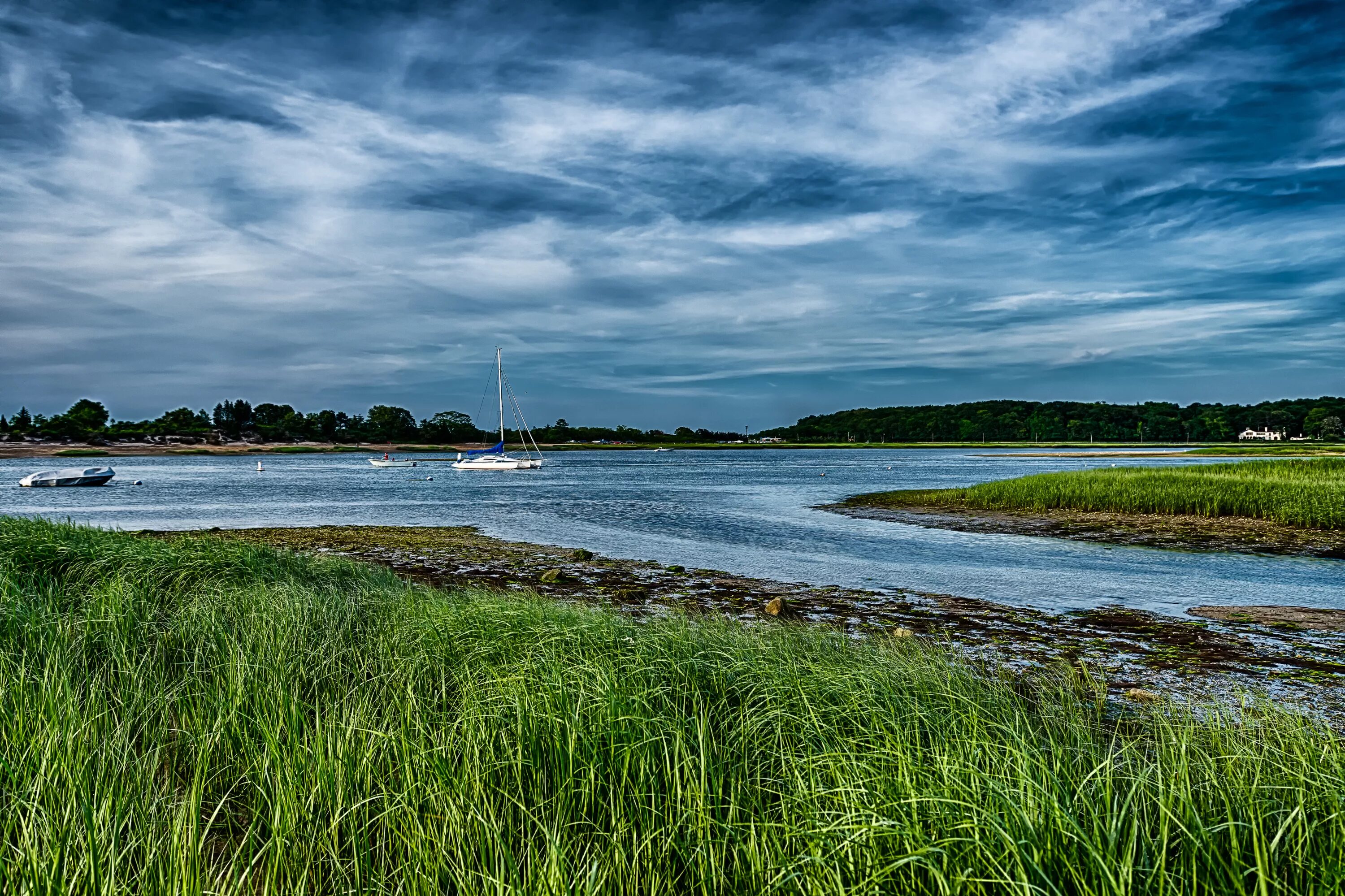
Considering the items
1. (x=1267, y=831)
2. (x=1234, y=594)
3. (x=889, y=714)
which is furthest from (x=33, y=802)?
(x=1234, y=594)

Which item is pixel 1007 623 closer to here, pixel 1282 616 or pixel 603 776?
pixel 1282 616

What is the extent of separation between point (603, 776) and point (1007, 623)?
10.5 metres

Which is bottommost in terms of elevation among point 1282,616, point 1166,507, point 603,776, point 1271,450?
point 1282,616

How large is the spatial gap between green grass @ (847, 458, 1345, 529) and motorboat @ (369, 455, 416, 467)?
310 feet

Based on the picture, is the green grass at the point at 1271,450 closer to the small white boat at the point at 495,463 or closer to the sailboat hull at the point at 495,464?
the small white boat at the point at 495,463

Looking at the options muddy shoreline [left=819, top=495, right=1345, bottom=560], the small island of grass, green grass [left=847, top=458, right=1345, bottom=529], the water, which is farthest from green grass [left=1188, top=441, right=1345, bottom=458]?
muddy shoreline [left=819, top=495, right=1345, bottom=560]

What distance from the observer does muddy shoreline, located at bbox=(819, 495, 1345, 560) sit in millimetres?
23984

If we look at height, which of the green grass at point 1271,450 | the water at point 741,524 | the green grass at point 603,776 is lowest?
the water at point 741,524

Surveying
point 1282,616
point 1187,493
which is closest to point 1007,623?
point 1282,616

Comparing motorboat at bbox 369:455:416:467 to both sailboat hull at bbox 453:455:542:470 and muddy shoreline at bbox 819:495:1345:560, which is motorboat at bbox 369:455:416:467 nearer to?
sailboat hull at bbox 453:455:542:470

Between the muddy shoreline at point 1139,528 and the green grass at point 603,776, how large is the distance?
1977cm

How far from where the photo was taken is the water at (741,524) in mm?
18078

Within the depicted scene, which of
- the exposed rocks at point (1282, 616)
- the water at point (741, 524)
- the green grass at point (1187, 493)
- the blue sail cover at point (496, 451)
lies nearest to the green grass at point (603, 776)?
the exposed rocks at point (1282, 616)

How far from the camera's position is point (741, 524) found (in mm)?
33469
